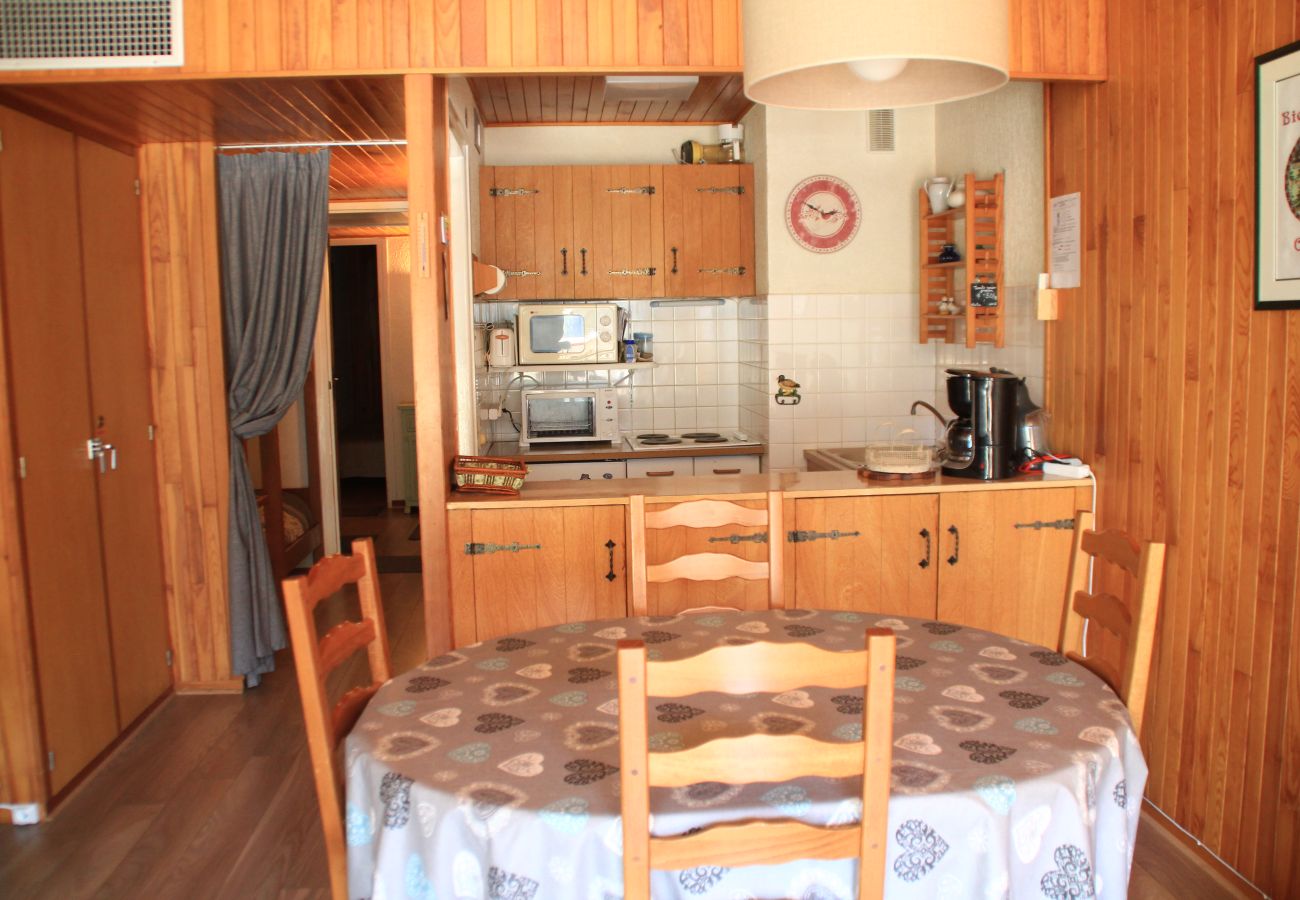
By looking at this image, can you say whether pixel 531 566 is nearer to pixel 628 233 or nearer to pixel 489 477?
pixel 489 477

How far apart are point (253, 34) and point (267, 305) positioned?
1.44 metres

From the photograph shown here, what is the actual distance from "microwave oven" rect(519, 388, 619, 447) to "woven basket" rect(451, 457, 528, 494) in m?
1.88

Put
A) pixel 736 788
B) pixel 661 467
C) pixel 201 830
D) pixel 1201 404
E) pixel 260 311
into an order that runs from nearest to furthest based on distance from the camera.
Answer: pixel 736 788
pixel 1201 404
pixel 201 830
pixel 260 311
pixel 661 467

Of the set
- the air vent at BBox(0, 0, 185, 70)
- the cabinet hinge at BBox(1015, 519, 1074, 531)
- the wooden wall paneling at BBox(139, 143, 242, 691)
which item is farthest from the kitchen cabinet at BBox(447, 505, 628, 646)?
the air vent at BBox(0, 0, 185, 70)

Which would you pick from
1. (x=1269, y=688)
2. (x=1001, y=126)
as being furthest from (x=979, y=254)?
(x=1269, y=688)

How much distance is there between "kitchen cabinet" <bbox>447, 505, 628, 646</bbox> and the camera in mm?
3447

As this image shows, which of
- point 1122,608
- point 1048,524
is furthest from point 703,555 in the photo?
point 1048,524

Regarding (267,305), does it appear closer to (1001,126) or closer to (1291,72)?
(1001,126)

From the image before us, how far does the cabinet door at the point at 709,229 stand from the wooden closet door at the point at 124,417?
7.67 ft

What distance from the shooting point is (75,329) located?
3.61 metres

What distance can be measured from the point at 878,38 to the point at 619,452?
351 cm

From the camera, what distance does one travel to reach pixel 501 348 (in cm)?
539

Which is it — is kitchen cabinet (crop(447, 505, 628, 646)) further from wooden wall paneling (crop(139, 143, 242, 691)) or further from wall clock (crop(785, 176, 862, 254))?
wall clock (crop(785, 176, 862, 254))

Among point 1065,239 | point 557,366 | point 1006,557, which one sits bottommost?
point 1006,557
